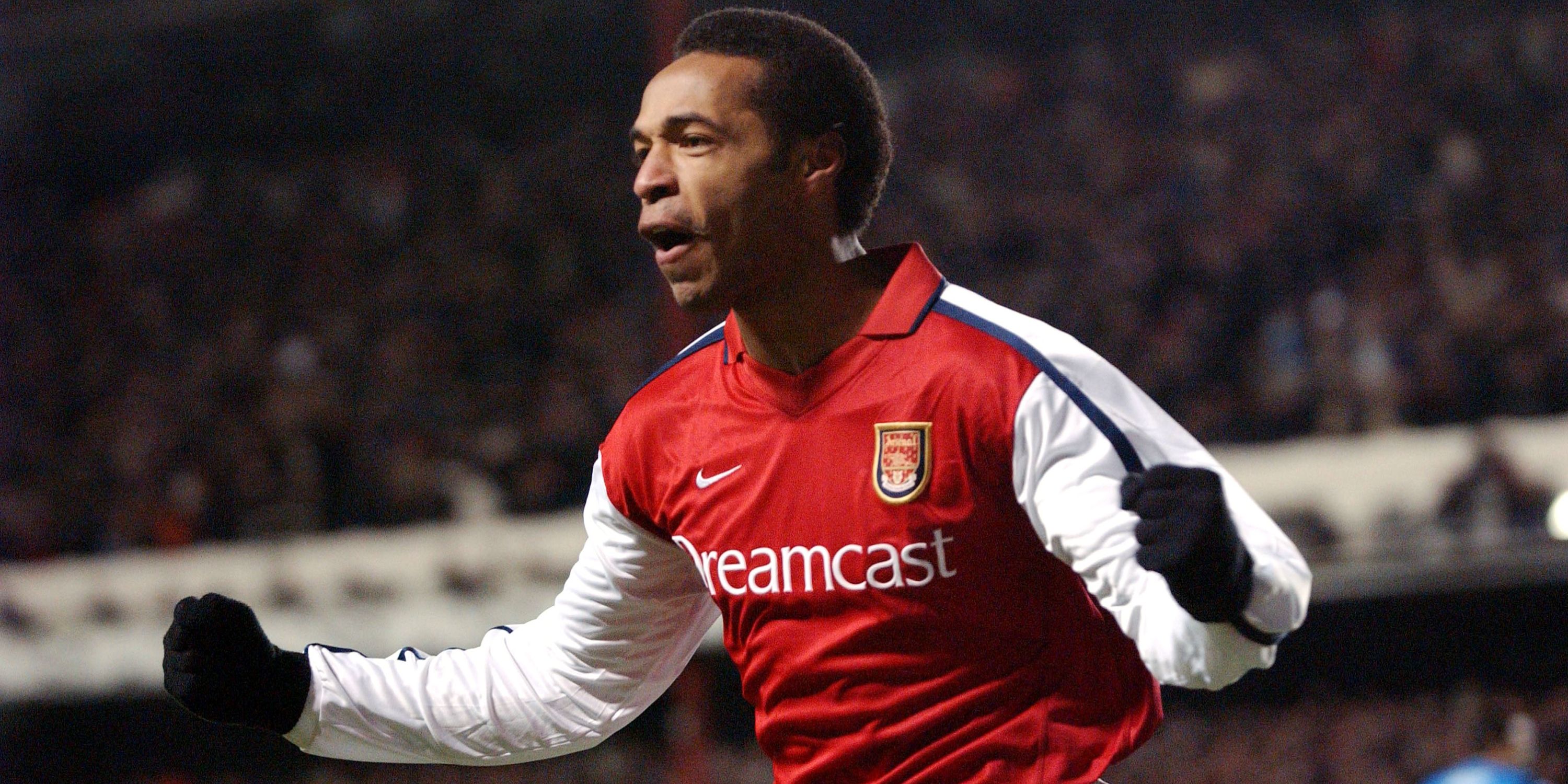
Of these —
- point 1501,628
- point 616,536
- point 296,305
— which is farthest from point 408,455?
point 616,536

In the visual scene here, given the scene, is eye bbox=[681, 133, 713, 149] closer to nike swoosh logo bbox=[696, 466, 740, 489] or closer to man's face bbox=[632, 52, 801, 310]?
man's face bbox=[632, 52, 801, 310]

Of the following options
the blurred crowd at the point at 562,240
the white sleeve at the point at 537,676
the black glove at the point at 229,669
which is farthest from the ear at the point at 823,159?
the blurred crowd at the point at 562,240

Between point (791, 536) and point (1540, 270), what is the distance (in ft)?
19.3

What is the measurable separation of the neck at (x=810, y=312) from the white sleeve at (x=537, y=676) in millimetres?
278

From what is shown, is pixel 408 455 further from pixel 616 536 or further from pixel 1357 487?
pixel 616 536

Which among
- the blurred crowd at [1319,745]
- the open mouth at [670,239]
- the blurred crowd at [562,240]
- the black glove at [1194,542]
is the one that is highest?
the blurred crowd at [562,240]

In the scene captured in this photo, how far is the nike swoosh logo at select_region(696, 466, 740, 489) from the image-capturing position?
1925mm

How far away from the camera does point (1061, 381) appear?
1.73 metres

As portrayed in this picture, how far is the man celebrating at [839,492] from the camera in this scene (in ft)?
5.71

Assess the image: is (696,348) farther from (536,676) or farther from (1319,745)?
(1319,745)

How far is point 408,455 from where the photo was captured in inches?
325

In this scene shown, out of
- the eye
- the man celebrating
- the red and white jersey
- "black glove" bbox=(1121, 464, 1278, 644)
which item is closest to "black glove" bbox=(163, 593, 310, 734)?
the man celebrating

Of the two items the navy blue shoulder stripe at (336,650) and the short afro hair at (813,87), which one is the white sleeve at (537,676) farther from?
the short afro hair at (813,87)

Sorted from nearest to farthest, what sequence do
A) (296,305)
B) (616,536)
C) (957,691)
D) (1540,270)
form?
1. (957,691)
2. (616,536)
3. (1540,270)
4. (296,305)
